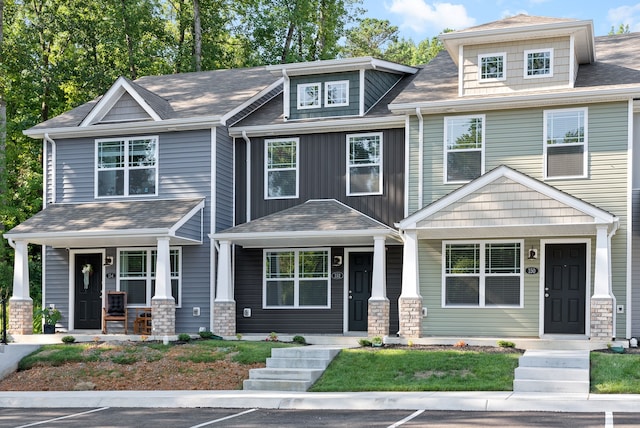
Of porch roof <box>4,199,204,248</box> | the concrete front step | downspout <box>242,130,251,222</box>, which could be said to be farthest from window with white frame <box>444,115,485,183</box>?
porch roof <box>4,199,204,248</box>

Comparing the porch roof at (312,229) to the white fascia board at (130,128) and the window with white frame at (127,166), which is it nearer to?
the white fascia board at (130,128)

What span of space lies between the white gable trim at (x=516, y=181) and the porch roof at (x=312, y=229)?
104cm

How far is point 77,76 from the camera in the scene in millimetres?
32312

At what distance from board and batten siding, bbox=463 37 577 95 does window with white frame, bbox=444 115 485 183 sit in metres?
0.74

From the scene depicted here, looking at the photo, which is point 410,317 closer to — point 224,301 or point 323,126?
point 224,301

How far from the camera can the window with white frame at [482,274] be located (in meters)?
18.9

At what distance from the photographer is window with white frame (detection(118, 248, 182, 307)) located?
70.1 ft

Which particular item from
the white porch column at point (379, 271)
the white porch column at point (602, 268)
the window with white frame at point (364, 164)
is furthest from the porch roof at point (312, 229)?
the white porch column at point (602, 268)

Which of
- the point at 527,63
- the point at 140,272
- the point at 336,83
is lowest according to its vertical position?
the point at 140,272

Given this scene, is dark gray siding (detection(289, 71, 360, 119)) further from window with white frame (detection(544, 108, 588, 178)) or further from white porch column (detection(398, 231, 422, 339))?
window with white frame (detection(544, 108, 588, 178))

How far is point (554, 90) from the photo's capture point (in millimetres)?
18703

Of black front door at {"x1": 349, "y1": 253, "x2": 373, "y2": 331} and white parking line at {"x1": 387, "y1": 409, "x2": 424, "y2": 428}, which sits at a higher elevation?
black front door at {"x1": 349, "y1": 253, "x2": 373, "y2": 331}

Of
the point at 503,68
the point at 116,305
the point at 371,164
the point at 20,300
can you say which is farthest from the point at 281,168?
the point at 20,300

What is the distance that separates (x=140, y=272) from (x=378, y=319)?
6627 millimetres
